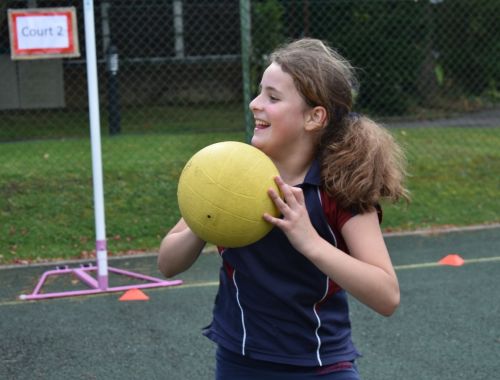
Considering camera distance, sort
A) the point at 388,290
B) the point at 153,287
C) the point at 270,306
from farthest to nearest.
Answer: the point at 153,287 → the point at 270,306 → the point at 388,290

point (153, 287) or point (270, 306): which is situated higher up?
point (270, 306)

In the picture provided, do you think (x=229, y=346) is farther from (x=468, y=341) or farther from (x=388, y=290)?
(x=468, y=341)

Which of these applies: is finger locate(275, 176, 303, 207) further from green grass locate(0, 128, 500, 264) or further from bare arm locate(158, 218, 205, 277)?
green grass locate(0, 128, 500, 264)

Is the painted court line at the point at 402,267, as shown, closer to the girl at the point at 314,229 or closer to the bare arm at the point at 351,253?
the girl at the point at 314,229

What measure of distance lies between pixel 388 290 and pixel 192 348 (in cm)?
293

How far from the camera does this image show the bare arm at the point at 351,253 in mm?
1973

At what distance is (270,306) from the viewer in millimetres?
2184

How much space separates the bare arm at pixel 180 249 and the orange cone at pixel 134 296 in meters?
3.59

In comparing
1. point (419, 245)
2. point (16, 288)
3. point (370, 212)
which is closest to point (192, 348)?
point (16, 288)

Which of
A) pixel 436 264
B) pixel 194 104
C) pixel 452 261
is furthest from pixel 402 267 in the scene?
pixel 194 104

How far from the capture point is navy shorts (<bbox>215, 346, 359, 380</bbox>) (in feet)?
7.19

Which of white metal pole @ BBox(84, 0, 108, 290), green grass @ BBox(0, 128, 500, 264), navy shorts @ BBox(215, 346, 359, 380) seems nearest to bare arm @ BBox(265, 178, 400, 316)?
navy shorts @ BBox(215, 346, 359, 380)

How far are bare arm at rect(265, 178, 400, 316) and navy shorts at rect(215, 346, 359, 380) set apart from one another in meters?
0.25

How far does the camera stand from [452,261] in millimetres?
6898
